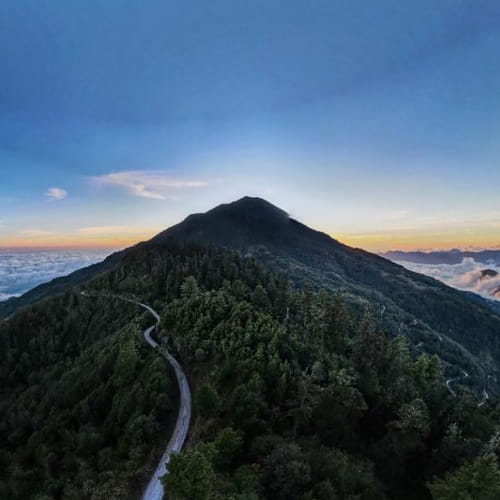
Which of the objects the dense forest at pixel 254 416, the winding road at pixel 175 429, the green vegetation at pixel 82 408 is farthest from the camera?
the green vegetation at pixel 82 408

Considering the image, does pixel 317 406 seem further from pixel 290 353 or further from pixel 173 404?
pixel 173 404

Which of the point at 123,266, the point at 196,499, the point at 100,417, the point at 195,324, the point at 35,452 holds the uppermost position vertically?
the point at 123,266

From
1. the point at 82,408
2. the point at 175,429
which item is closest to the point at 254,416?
the point at 175,429

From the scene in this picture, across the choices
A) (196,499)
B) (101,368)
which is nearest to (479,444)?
A: (196,499)

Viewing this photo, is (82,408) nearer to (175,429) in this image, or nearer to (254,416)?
(175,429)

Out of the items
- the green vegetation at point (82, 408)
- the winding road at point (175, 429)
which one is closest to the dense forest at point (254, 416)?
the green vegetation at point (82, 408)

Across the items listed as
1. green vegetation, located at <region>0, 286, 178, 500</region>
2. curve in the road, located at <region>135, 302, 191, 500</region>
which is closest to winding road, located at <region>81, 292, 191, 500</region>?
curve in the road, located at <region>135, 302, 191, 500</region>

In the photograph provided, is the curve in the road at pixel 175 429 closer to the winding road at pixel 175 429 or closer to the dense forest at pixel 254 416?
the winding road at pixel 175 429

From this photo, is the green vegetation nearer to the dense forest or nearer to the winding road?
the dense forest
